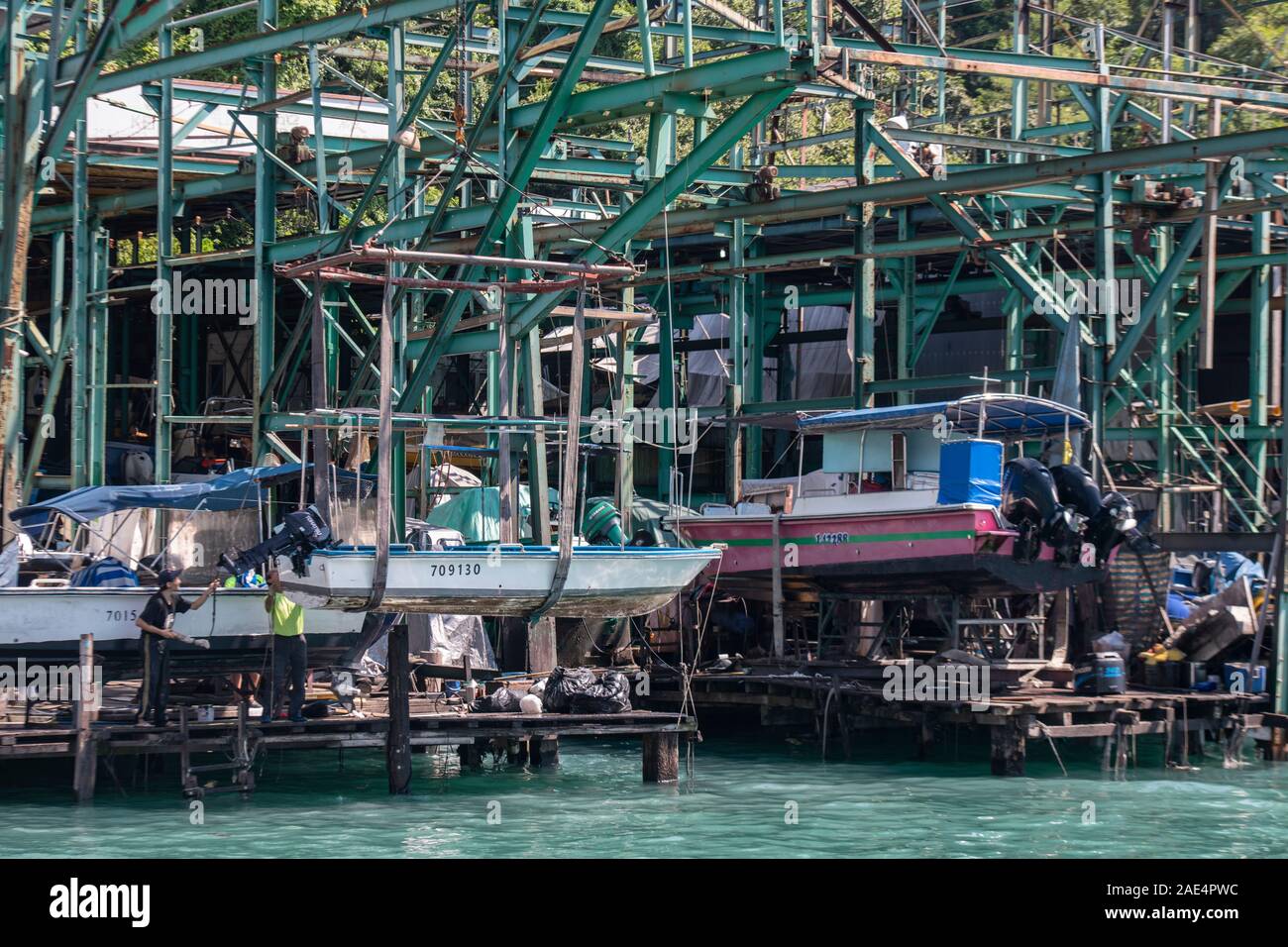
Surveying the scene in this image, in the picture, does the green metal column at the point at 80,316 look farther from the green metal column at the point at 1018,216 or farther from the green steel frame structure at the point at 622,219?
the green metal column at the point at 1018,216

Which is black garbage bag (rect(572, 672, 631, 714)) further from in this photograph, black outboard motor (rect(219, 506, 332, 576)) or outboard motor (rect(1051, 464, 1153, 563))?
outboard motor (rect(1051, 464, 1153, 563))

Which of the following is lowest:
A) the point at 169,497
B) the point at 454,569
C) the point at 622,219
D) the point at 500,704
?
the point at 500,704

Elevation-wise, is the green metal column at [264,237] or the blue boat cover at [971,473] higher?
the green metal column at [264,237]

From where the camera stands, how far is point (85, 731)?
1842cm

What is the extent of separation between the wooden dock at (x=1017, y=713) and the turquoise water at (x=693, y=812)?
444mm

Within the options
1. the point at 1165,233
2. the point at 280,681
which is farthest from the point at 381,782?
the point at 1165,233

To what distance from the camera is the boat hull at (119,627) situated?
2028 cm

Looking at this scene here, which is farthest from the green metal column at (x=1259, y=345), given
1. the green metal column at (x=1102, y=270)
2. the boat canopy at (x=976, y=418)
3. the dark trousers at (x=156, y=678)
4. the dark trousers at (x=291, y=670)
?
the dark trousers at (x=156, y=678)

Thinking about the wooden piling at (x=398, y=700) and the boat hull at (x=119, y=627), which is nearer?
the wooden piling at (x=398, y=700)

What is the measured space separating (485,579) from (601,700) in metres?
2.36

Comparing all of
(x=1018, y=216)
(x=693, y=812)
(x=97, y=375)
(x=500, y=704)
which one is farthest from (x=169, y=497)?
(x=1018, y=216)

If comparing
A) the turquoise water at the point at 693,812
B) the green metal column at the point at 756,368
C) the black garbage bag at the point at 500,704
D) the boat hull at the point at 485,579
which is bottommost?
the turquoise water at the point at 693,812

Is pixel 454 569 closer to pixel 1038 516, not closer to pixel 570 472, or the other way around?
pixel 570 472
